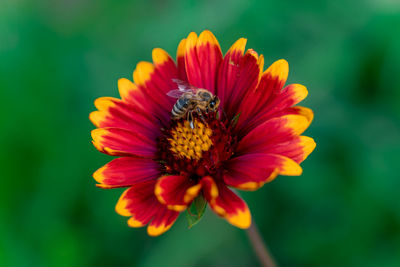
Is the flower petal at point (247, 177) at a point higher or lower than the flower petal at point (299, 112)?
lower

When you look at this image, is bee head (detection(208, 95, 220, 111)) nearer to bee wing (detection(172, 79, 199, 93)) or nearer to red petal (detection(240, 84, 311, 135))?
bee wing (detection(172, 79, 199, 93))

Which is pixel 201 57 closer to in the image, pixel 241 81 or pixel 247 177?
pixel 241 81

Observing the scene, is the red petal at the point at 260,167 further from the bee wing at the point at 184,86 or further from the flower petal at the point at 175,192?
the bee wing at the point at 184,86

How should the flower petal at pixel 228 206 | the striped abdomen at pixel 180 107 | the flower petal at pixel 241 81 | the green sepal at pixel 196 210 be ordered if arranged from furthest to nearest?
1. the striped abdomen at pixel 180 107
2. the flower petal at pixel 241 81
3. the green sepal at pixel 196 210
4. the flower petal at pixel 228 206

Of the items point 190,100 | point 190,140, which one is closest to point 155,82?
point 190,100

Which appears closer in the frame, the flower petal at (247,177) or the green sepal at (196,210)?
the flower petal at (247,177)

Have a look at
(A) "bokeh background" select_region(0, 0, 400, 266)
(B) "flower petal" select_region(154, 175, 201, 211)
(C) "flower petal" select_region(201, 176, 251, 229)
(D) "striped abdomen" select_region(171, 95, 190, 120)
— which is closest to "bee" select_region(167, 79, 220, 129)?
(D) "striped abdomen" select_region(171, 95, 190, 120)

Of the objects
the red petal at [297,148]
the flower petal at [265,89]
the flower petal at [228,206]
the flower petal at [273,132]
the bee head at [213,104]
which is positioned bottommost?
the flower petal at [228,206]

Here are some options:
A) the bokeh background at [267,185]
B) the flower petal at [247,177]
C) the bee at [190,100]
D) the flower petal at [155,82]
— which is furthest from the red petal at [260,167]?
the bokeh background at [267,185]

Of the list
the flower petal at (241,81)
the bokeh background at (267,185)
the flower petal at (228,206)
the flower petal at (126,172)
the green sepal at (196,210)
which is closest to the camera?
the flower petal at (228,206)
